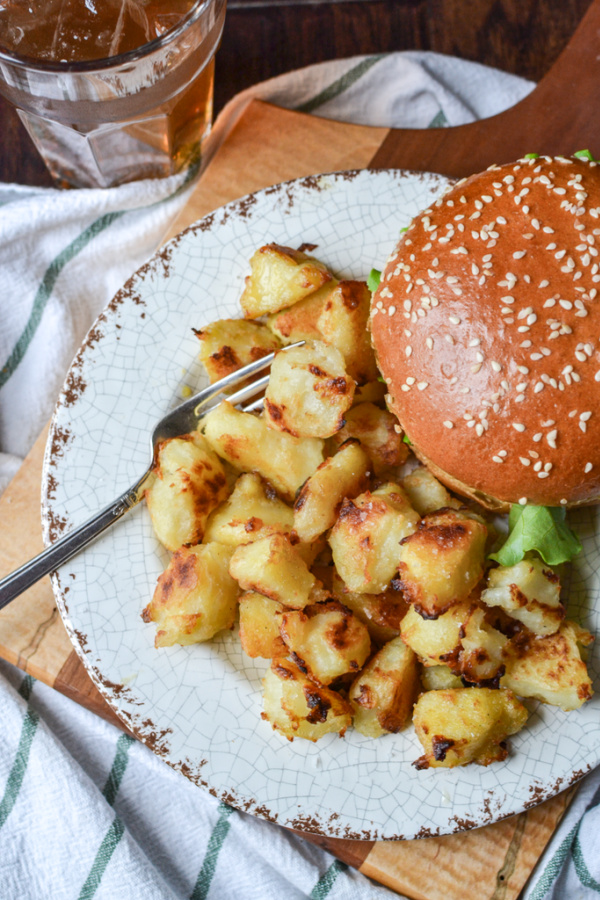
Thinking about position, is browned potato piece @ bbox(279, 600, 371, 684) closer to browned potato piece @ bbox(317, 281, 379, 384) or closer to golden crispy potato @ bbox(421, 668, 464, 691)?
golden crispy potato @ bbox(421, 668, 464, 691)

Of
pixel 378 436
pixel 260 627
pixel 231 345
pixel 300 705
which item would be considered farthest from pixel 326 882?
pixel 231 345

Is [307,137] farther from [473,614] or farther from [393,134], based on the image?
[473,614]

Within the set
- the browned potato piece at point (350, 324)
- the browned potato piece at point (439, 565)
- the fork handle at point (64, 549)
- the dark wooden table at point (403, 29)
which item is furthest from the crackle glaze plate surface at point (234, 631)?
the dark wooden table at point (403, 29)

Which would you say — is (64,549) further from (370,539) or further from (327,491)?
(370,539)

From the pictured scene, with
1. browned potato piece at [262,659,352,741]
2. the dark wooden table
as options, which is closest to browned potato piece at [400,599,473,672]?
browned potato piece at [262,659,352,741]

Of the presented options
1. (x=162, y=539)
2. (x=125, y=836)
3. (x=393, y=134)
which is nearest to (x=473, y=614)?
(x=162, y=539)
